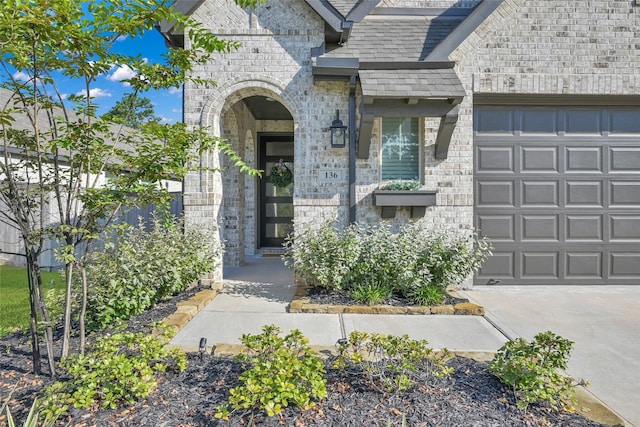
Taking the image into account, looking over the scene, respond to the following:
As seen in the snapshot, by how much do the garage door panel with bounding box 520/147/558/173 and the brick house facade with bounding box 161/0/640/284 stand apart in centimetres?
2

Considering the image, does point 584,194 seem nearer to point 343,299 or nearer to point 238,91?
point 343,299

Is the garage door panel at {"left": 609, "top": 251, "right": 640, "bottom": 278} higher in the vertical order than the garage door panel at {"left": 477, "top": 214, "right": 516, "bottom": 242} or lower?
lower

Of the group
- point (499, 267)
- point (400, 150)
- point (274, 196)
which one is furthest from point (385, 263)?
point (274, 196)

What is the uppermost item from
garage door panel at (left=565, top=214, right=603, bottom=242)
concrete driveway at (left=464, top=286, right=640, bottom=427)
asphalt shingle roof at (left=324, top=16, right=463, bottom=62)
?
asphalt shingle roof at (left=324, top=16, right=463, bottom=62)

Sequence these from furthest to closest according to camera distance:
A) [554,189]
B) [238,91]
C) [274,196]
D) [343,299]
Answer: [274,196] < [554,189] < [238,91] < [343,299]

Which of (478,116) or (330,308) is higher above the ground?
(478,116)

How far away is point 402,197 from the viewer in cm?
514

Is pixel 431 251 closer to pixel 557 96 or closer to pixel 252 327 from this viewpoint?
pixel 252 327

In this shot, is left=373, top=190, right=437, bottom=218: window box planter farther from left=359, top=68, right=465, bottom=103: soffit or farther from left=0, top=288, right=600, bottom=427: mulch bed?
left=0, top=288, right=600, bottom=427: mulch bed

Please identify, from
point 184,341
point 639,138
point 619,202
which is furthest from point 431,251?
point 639,138

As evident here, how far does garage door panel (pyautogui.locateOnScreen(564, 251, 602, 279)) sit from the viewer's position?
18.2 ft

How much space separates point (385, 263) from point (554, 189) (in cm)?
323

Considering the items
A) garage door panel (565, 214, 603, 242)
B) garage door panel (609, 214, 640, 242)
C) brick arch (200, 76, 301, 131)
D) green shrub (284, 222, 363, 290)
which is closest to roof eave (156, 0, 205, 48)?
brick arch (200, 76, 301, 131)

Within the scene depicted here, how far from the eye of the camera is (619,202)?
5559mm
